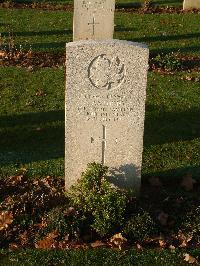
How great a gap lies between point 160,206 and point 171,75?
527 centimetres

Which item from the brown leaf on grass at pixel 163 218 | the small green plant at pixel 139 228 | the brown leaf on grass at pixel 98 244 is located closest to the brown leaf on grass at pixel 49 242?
the brown leaf on grass at pixel 98 244

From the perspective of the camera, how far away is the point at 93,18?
11.4m

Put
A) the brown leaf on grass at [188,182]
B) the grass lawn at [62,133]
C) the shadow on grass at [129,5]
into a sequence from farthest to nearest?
the shadow on grass at [129,5], the brown leaf on grass at [188,182], the grass lawn at [62,133]

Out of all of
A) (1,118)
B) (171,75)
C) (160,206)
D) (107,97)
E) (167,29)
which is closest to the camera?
(107,97)

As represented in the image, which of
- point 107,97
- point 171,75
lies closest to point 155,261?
point 107,97

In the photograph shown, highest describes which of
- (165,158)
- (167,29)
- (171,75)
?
(167,29)

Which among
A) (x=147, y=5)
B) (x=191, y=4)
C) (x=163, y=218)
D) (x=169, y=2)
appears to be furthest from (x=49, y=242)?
(x=169, y=2)

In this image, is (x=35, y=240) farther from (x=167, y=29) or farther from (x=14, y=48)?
(x=167, y=29)

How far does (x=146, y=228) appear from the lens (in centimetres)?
564

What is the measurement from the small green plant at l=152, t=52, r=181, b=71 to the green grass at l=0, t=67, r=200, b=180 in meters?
0.48

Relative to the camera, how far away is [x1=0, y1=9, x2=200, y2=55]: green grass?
42.4ft

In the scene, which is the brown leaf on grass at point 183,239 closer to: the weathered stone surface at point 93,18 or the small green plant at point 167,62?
the small green plant at point 167,62

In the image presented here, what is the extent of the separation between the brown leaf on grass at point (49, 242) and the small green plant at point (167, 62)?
6548mm

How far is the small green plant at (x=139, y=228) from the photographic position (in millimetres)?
5637
